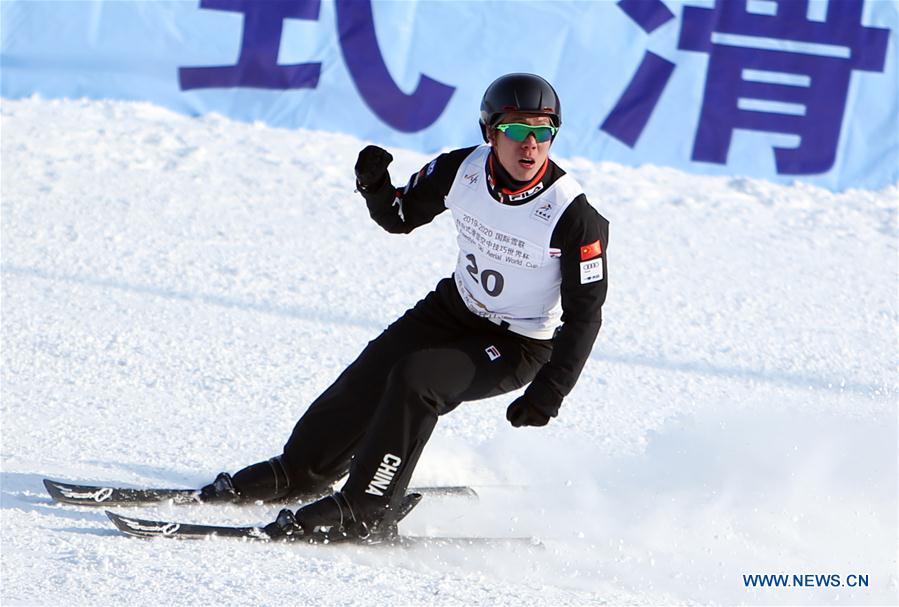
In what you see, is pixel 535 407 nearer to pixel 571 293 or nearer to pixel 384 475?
pixel 571 293

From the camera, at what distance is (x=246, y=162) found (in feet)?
27.0

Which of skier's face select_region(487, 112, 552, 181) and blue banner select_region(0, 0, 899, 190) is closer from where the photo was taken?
skier's face select_region(487, 112, 552, 181)

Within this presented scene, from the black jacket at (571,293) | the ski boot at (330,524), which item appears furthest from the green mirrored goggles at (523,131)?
the ski boot at (330,524)

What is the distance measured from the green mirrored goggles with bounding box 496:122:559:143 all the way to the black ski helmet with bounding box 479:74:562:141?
1.5 inches

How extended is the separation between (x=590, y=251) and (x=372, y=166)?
2.85ft

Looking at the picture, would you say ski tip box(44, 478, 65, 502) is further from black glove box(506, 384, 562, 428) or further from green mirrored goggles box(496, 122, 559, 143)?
green mirrored goggles box(496, 122, 559, 143)

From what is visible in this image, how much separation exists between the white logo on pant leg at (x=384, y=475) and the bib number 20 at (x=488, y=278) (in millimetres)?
670

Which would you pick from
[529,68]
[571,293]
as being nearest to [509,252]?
[571,293]

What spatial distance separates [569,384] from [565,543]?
2.46ft

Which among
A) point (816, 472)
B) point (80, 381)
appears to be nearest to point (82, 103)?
point (80, 381)

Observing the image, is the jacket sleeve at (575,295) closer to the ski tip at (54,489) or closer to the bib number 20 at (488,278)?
the bib number 20 at (488,278)

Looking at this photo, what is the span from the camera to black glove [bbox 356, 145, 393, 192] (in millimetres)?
3998

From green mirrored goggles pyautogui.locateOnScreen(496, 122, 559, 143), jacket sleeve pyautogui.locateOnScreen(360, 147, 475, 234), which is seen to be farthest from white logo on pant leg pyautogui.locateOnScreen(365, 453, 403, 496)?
green mirrored goggles pyautogui.locateOnScreen(496, 122, 559, 143)

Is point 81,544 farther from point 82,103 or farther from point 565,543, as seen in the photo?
point 82,103
